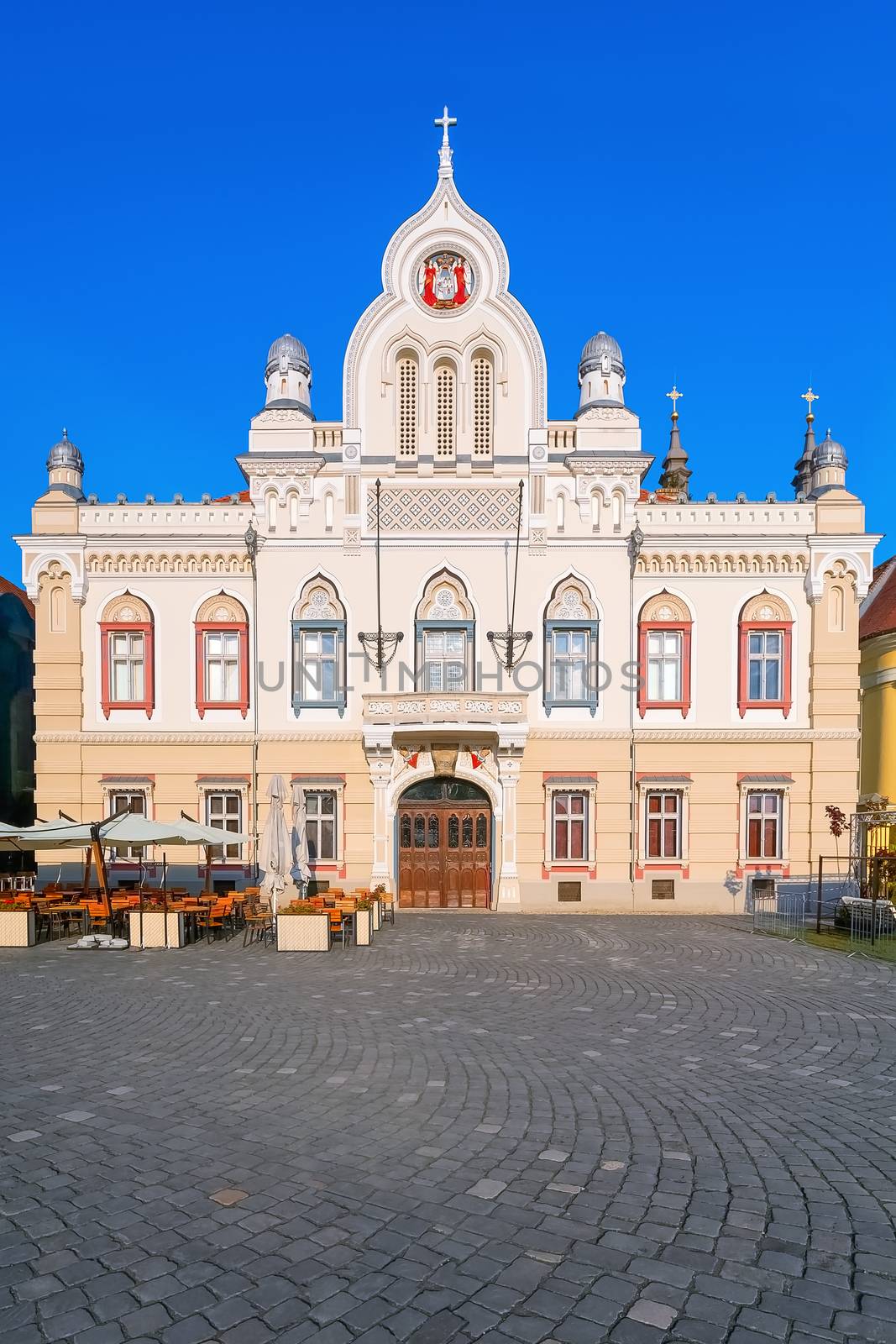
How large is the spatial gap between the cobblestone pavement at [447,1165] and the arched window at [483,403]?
1556 centimetres

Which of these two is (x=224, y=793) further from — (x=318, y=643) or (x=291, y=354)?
(x=291, y=354)

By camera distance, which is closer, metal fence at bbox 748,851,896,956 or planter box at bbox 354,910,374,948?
planter box at bbox 354,910,374,948

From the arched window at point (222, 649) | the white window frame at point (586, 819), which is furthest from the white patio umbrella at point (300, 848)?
the white window frame at point (586, 819)

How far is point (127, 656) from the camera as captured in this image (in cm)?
2278

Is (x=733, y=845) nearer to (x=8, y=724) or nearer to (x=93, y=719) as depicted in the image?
(x=93, y=719)

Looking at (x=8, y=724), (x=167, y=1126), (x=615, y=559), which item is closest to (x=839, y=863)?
(x=615, y=559)

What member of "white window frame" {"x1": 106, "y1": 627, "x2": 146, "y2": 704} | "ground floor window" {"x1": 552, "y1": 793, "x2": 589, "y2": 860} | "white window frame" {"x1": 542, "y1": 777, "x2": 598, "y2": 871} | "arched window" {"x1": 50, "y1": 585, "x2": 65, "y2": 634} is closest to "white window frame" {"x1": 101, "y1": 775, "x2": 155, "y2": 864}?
"white window frame" {"x1": 106, "y1": 627, "x2": 146, "y2": 704}

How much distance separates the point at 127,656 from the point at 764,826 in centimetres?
1891

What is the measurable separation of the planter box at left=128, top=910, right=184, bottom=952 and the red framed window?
41.9 feet

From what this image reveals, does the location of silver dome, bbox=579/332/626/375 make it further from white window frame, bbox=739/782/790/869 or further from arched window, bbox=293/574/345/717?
white window frame, bbox=739/782/790/869

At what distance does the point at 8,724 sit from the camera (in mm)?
26703

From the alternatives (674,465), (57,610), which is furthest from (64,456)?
(674,465)

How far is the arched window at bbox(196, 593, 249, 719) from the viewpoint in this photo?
22.6m

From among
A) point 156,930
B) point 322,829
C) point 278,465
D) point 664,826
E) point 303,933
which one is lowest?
point 156,930
